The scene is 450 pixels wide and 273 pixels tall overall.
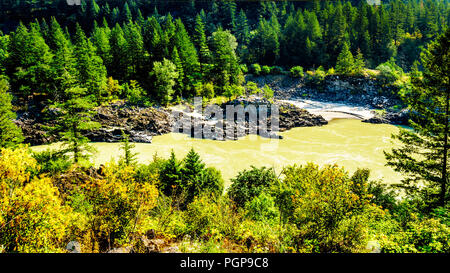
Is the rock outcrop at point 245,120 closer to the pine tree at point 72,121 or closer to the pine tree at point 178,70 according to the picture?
the pine tree at point 178,70

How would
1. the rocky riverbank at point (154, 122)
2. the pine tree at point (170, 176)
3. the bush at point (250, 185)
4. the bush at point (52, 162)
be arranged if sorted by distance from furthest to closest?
the rocky riverbank at point (154, 122), the pine tree at point (170, 176), the bush at point (52, 162), the bush at point (250, 185)

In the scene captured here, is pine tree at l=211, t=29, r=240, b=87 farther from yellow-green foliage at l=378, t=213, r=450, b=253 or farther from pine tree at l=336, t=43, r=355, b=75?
yellow-green foliage at l=378, t=213, r=450, b=253

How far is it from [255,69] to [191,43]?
18.5 metres

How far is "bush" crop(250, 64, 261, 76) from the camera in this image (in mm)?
65938

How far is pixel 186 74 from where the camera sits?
170 feet

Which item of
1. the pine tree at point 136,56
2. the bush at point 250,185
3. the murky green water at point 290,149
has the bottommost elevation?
the murky green water at point 290,149

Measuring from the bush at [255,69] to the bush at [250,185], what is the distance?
49236 millimetres

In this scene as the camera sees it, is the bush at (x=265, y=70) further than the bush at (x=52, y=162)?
Yes

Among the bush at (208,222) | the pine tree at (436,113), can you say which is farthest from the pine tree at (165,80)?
the pine tree at (436,113)

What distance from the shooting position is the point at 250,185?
2006 centimetres

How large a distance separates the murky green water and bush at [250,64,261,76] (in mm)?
27053

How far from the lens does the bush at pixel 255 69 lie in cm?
6594

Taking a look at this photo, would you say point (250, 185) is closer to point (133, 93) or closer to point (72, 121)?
point (72, 121)

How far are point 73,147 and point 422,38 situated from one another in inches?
3710
